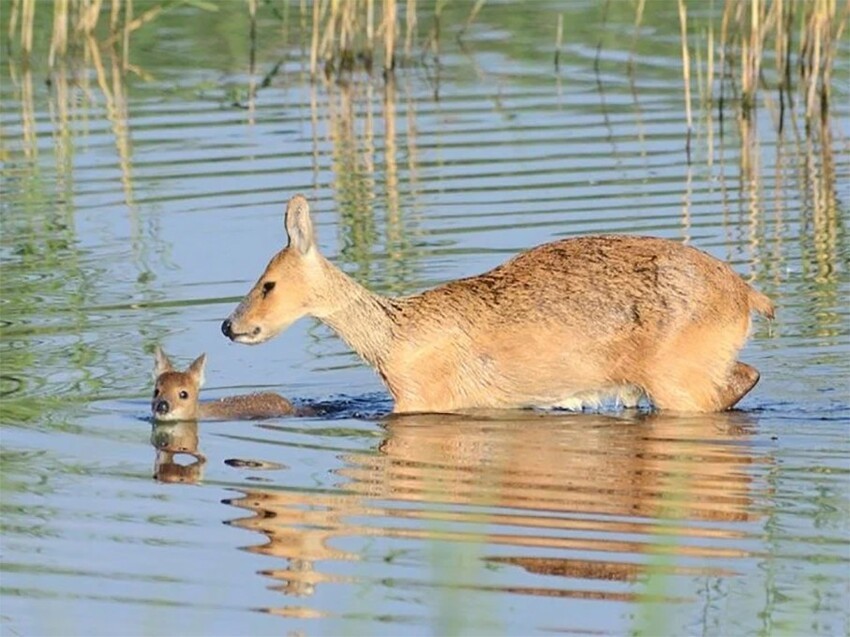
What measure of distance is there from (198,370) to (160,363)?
7.9 inches

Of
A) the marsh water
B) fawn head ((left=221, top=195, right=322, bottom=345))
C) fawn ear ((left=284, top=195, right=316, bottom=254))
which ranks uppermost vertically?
fawn ear ((left=284, top=195, right=316, bottom=254))

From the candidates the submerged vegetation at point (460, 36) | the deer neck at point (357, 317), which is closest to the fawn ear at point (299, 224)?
the deer neck at point (357, 317)

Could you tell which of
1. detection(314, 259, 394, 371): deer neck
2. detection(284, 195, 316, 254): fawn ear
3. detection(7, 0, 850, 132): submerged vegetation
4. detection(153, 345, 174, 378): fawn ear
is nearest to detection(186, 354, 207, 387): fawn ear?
detection(153, 345, 174, 378): fawn ear

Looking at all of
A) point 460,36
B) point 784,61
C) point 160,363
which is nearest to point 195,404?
point 160,363

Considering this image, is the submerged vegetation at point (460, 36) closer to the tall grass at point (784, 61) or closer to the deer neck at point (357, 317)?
the tall grass at point (784, 61)

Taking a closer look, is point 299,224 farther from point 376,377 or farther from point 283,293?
point 376,377

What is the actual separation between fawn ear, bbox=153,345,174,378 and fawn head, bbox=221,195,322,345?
1.19 ft

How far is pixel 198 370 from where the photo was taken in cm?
1027

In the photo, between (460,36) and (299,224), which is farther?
(460,36)

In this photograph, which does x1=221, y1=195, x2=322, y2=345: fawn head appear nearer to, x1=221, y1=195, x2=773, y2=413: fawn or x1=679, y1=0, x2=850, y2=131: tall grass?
x1=221, y1=195, x2=773, y2=413: fawn

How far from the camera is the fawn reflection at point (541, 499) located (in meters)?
7.32

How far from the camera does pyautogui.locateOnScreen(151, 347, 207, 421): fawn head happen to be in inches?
389

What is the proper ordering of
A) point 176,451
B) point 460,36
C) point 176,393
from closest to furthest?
point 176,451 → point 176,393 → point 460,36

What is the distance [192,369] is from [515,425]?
A: 154 centimetres
